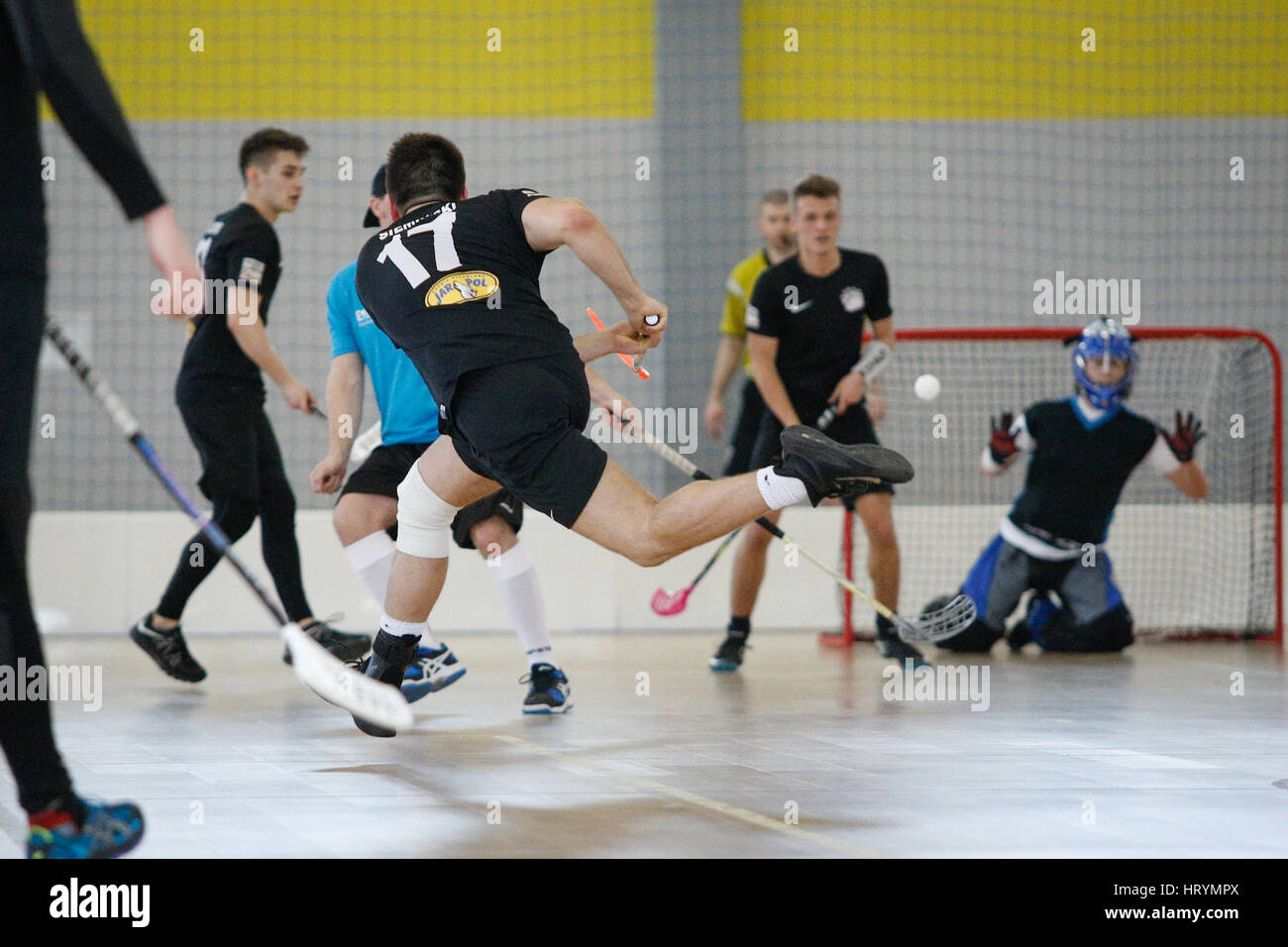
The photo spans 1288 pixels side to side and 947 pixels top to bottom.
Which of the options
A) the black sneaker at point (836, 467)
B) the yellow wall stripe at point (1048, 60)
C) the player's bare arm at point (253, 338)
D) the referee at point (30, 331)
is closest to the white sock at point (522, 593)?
the player's bare arm at point (253, 338)

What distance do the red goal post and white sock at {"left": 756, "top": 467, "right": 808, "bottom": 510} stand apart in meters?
3.81

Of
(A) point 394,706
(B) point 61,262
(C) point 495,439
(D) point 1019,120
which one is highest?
(D) point 1019,120

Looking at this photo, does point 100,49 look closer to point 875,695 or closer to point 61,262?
point 61,262

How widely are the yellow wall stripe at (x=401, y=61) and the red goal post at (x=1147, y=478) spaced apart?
2.15 m

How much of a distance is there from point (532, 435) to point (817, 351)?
2625 mm

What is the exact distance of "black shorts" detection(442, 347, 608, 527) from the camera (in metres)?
3.29

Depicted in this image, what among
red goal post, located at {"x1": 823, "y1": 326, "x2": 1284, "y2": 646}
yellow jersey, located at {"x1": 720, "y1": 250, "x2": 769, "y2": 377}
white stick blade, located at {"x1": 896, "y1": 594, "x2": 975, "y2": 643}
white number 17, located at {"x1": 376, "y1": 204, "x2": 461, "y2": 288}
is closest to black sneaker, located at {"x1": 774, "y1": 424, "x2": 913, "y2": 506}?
white number 17, located at {"x1": 376, "y1": 204, "x2": 461, "y2": 288}

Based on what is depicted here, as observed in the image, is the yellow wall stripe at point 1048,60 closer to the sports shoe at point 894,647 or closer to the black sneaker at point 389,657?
the sports shoe at point 894,647

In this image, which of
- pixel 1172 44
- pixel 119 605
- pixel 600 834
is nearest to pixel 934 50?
pixel 1172 44

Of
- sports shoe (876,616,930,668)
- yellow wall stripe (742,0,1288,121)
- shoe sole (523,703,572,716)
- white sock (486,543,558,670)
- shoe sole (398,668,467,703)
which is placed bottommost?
sports shoe (876,616,930,668)

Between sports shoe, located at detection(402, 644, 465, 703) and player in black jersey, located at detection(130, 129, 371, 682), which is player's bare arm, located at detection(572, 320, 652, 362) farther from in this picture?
player in black jersey, located at detection(130, 129, 371, 682)

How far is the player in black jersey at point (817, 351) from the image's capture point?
18.5 ft

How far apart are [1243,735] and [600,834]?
207 cm

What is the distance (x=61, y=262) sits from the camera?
7957 millimetres
